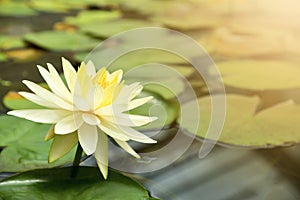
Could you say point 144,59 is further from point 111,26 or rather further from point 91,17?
point 91,17

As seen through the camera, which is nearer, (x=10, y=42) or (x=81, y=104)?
(x=81, y=104)

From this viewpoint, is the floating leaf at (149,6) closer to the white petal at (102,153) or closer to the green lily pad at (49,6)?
the green lily pad at (49,6)

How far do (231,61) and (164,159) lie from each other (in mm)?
526

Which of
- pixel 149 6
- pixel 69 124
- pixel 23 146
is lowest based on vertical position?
pixel 149 6

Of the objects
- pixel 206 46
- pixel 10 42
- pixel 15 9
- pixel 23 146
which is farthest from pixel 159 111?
pixel 15 9

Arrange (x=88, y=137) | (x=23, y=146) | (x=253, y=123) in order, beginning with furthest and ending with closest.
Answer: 1. (x=253, y=123)
2. (x=23, y=146)
3. (x=88, y=137)

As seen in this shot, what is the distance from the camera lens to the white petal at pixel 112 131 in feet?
1.77

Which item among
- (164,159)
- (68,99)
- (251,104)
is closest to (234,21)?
(251,104)

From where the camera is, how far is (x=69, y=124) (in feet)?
1.77

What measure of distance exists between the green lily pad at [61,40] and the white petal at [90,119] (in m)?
0.74

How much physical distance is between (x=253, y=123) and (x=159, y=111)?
0.18 metres

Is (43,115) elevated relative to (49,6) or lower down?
elevated

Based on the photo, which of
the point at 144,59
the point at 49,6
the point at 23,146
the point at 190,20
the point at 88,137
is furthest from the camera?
the point at 49,6

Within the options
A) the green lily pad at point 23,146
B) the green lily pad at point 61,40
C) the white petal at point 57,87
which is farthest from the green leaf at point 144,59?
the white petal at point 57,87
